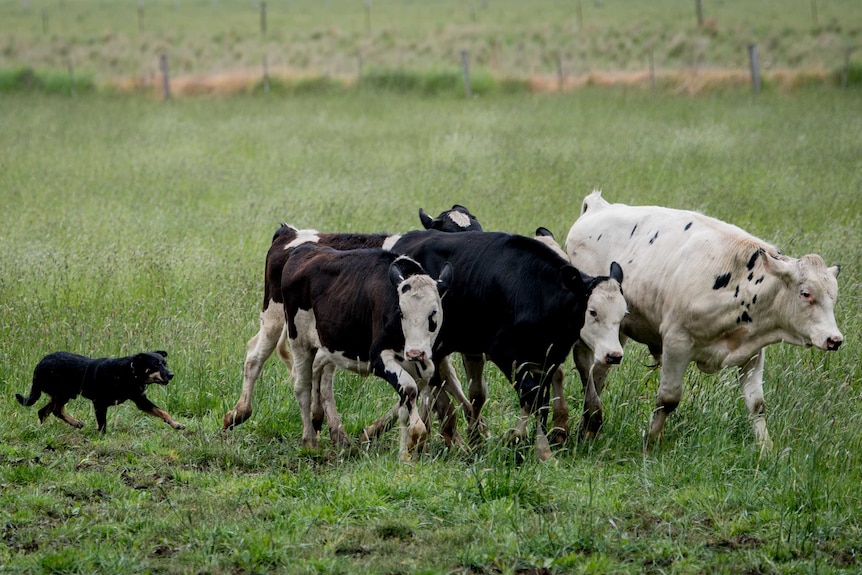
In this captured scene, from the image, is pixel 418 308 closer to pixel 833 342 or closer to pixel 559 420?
pixel 559 420

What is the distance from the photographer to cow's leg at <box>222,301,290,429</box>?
843 cm

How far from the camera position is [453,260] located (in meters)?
8.12

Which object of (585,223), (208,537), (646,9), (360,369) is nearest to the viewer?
(208,537)

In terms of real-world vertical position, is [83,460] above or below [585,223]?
below

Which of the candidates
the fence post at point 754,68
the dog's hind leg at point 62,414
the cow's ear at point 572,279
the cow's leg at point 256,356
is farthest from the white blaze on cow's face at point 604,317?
the fence post at point 754,68

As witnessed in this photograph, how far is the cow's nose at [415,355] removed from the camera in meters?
6.95

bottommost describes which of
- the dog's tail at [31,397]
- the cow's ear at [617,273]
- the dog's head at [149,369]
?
the dog's tail at [31,397]

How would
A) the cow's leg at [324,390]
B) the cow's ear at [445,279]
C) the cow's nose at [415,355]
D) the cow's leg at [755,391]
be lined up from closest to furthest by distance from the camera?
1. the cow's nose at [415,355]
2. the cow's ear at [445,279]
3. the cow's leg at [755,391]
4. the cow's leg at [324,390]

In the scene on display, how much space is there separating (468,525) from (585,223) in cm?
383

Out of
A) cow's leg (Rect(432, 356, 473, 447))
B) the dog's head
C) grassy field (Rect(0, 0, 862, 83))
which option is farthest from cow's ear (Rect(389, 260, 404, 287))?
grassy field (Rect(0, 0, 862, 83))

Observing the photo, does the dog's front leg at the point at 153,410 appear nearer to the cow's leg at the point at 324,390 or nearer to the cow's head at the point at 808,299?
the cow's leg at the point at 324,390

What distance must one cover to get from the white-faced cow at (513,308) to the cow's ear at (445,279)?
39cm

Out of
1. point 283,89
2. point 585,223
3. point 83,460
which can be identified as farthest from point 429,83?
point 83,460

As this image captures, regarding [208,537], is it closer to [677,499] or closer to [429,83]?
[677,499]
